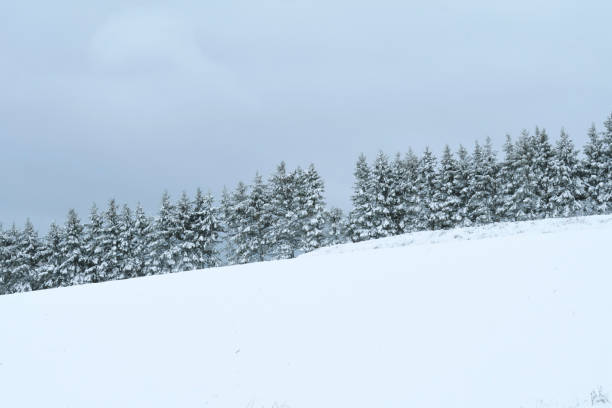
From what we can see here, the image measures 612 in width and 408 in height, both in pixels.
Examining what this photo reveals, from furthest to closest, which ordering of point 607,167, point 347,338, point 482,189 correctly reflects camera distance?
point 482,189 → point 607,167 → point 347,338

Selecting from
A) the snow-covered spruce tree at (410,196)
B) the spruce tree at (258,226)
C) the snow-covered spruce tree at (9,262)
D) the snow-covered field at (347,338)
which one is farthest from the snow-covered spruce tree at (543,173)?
the snow-covered spruce tree at (9,262)

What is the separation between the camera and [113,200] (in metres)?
51.6

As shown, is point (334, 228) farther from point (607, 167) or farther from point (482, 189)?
point (607, 167)

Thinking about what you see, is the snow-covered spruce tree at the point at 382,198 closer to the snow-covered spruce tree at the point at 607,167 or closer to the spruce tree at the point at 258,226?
the spruce tree at the point at 258,226

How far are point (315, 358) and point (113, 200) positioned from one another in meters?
46.6

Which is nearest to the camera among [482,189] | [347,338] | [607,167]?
[347,338]

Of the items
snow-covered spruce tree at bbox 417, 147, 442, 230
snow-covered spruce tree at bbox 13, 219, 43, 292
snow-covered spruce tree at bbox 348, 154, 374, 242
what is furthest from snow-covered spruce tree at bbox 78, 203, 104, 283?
snow-covered spruce tree at bbox 417, 147, 442, 230

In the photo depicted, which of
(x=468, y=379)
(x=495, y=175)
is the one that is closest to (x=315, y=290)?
(x=468, y=379)

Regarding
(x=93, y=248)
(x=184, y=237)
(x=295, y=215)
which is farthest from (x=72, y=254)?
(x=295, y=215)

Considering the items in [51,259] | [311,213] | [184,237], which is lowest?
[51,259]

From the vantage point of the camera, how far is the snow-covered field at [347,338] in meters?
9.88

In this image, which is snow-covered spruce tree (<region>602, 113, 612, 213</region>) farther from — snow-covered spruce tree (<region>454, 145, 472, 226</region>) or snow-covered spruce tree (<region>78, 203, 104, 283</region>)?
snow-covered spruce tree (<region>78, 203, 104, 283</region>)

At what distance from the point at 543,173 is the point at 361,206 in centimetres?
2041

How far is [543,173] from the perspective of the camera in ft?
158
